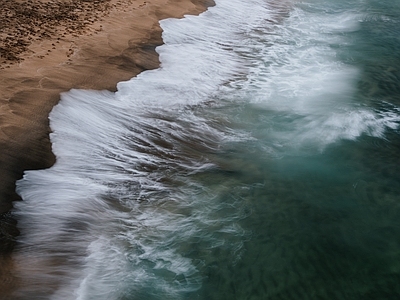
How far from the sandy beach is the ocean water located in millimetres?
160

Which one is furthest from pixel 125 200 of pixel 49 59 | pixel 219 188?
pixel 49 59

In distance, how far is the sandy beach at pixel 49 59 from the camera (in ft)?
18.0

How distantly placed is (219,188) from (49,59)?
11.5 feet

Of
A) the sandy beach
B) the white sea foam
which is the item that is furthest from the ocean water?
the sandy beach

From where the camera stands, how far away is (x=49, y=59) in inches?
294

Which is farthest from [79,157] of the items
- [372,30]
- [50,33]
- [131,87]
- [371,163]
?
[372,30]

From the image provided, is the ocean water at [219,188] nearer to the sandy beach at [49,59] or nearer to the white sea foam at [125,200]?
the white sea foam at [125,200]

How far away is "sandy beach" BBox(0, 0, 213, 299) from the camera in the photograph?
5473 millimetres

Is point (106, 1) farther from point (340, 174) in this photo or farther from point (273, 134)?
point (340, 174)

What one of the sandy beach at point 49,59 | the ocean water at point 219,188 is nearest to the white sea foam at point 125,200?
the ocean water at point 219,188

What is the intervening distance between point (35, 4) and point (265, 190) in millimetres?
5957

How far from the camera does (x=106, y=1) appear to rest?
10.0 metres

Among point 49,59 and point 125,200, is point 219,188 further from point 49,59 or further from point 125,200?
point 49,59

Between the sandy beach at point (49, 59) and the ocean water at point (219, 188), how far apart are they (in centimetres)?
16
